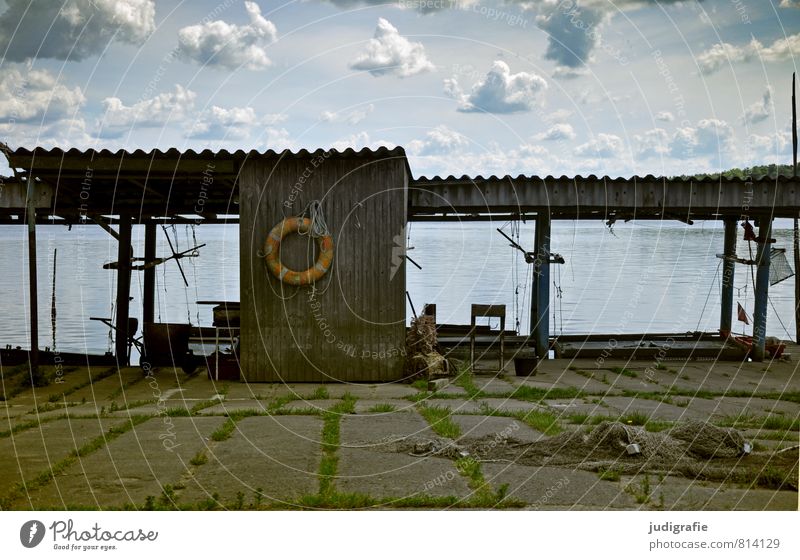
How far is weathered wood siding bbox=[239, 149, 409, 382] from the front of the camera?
14.7 meters

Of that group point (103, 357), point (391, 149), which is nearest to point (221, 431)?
point (391, 149)

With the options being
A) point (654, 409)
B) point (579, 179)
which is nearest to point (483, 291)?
point (579, 179)

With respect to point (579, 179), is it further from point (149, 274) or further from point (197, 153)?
point (149, 274)

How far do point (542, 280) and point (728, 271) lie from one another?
6.01 metres

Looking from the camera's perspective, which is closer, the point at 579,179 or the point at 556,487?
the point at 556,487

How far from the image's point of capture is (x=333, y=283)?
48.4 ft

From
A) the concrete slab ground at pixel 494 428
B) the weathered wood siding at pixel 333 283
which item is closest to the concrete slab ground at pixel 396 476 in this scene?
the concrete slab ground at pixel 494 428

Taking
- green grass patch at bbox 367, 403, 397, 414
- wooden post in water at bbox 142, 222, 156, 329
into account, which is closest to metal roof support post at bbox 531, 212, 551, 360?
green grass patch at bbox 367, 403, 397, 414

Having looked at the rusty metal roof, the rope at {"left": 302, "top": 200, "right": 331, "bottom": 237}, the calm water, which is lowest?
the calm water

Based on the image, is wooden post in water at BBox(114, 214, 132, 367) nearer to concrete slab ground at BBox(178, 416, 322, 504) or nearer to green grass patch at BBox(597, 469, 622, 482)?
concrete slab ground at BBox(178, 416, 322, 504)

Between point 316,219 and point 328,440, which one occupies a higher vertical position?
point 316,219

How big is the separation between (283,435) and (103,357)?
1004cm

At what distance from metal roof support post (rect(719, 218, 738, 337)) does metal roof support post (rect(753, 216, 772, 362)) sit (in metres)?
1.52

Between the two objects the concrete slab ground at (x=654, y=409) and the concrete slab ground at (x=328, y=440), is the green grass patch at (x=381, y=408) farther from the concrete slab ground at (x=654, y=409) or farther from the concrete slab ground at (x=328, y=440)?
the concrete slab ground at (x=654, y=409)
